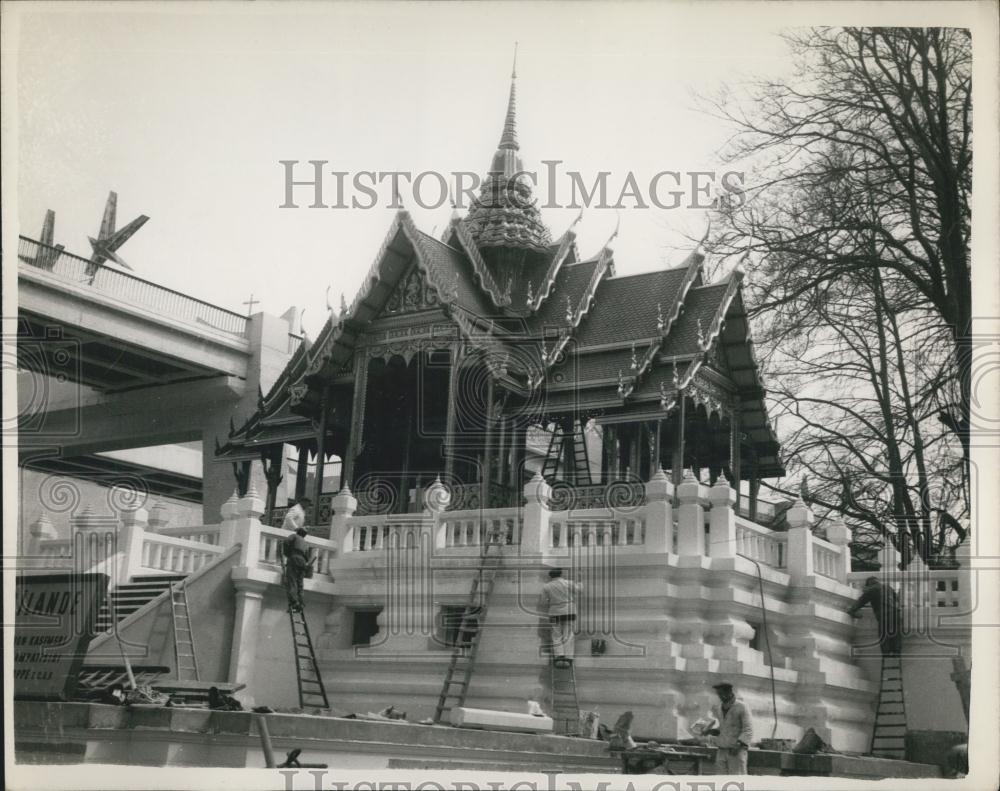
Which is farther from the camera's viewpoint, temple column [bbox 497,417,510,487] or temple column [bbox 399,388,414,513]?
temple column [bbox 399,388,414,513]

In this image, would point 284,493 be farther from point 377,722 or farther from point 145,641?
point 377,722

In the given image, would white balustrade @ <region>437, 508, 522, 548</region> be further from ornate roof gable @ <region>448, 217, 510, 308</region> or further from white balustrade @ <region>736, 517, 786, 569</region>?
ornate roof gable @ <region>448, 217, 510, 308</region>

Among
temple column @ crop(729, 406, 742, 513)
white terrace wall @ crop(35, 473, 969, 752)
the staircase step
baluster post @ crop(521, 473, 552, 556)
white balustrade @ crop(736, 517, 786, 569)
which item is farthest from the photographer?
temple column @ crop(729, 406, 742, 513)

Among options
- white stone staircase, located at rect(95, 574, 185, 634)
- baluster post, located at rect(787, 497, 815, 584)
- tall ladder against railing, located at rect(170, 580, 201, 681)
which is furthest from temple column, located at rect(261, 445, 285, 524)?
baluster post, located at rect(787, 497, 815, 584)

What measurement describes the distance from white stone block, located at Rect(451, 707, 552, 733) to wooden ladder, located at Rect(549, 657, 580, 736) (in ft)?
7.23

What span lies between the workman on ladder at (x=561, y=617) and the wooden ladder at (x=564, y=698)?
11cm

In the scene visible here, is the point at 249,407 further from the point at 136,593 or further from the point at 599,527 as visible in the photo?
the point at 599,527

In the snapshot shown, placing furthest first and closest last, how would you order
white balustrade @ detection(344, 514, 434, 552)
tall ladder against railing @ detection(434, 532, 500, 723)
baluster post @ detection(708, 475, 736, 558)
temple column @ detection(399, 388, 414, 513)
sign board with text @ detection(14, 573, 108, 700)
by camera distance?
1. temple column @ detection(399, 388, 414, 513)
2. white balustrade @ detection(344, 514, 434, 552)
3. baluster post @ detection(708, 475, 736, 558)
4. tall ladder against railing @ detection(434, 532, 500, 723)
5. sign board with text @ detection(14, 573, 108, 700)

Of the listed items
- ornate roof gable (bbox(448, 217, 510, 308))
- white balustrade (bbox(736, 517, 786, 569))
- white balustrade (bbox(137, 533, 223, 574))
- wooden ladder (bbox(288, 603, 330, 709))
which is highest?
ornate roof gable (bbox(448, 217, 510, 308))

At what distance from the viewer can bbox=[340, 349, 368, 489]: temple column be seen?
22.3 metres

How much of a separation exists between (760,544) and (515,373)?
513 cm

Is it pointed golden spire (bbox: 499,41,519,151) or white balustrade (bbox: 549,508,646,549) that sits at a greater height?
pointed golden spire (bbox: 499,41,519,151)

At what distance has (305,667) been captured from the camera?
61.7 feet

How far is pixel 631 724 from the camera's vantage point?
54.4 feet
